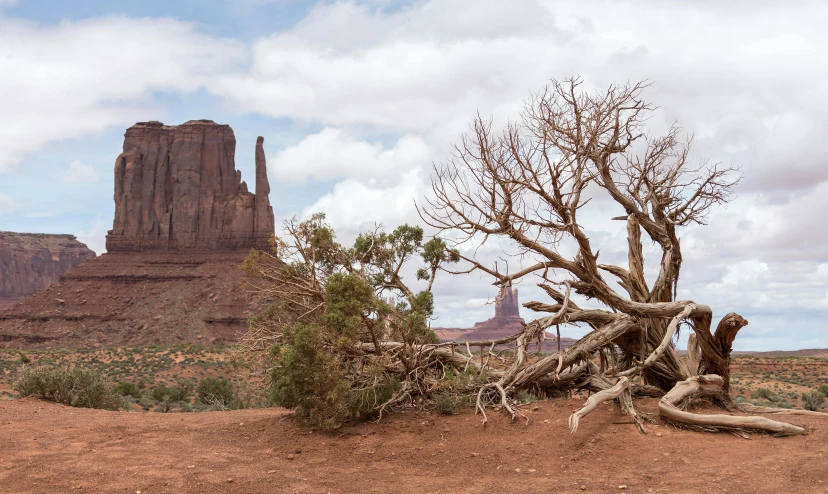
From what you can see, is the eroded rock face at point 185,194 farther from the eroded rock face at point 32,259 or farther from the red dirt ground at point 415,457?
the red dirt ground at point 415,457

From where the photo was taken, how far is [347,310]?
1148 cm

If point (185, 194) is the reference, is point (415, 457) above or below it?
below

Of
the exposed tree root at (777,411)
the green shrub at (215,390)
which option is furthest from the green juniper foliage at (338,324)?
the green shrub at (215,390)

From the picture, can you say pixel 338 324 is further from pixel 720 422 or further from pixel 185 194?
pixel 185 194

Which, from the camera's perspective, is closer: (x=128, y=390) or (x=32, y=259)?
(x=128, y=390)

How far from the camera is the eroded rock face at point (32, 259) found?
137250 mm

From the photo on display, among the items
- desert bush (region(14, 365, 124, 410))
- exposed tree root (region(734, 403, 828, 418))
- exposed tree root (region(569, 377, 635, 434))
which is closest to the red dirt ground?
exposed tree root (region(569, 377, 635, 434))

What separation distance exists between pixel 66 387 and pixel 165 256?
81770mm

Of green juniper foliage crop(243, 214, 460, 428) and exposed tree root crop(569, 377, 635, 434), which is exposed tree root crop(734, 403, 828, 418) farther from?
green juniper foliage crop(243, 214, 460, 428)

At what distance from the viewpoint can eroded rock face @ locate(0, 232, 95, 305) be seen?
137 m

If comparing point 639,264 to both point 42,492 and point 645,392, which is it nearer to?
point 645,392

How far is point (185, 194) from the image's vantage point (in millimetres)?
100688

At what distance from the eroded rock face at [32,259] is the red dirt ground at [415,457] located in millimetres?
137259

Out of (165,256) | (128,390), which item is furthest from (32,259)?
(128,390)
